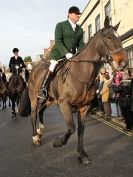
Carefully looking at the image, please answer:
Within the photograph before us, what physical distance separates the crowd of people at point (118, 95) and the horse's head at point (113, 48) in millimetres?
1094

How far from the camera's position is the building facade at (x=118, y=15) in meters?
21.6

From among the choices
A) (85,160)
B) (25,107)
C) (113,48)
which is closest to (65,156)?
(85,160)

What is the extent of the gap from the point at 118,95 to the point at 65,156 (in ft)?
18.5

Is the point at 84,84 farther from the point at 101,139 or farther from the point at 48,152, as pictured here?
the point at 101,139

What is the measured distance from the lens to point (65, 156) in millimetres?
8102

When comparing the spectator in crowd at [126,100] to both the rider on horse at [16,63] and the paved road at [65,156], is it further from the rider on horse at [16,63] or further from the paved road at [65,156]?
the rider on horse at [16,63]

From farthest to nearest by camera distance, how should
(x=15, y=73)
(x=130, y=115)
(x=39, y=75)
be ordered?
(x=15, y=73) < (x=130, y=115) < (x=39, y=75)

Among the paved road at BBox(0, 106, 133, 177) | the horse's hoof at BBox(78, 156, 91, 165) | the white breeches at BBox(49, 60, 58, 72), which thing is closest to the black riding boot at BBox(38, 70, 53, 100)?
the white breeches at BBox(49, 60, 58, 72)

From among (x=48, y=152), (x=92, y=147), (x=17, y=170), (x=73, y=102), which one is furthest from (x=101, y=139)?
(x=17, y=170)

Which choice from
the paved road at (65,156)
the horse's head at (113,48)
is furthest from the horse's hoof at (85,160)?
the horse's head at (113,48)

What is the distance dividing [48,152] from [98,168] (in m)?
1.84

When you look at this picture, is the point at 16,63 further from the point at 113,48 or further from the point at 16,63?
the point at 113,48

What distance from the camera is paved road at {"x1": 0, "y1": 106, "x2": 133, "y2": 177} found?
6.84m

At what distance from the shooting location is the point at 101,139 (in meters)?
10.2
